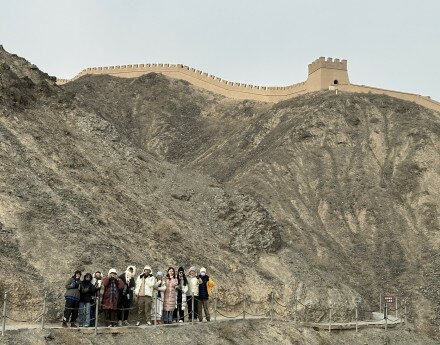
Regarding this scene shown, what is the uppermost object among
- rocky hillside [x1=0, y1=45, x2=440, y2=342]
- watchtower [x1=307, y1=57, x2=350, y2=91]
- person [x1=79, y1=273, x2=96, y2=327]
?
watchtower [x1=307, y1=57, x2=350, y2=91]

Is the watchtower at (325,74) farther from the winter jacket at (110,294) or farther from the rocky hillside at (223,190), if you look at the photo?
the winter jacket at (110,294)

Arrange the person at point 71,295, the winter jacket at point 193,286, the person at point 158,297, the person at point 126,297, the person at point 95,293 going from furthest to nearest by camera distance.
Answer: the winter jacket at point 193,286 < the person at point 158,297 < the person at point 126,297 < the person at point 95,293 < the person at point 71,295

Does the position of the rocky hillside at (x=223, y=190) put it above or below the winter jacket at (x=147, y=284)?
above

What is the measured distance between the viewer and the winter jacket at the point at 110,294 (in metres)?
15.0

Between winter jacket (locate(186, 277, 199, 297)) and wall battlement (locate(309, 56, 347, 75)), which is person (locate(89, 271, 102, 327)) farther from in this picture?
wall battlement (locate(309, 56, 347, 75))

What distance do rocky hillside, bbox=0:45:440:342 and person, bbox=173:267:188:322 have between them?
8.73ft

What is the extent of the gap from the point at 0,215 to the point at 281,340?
8793 mm

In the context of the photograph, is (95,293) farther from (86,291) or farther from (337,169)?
(337,169)

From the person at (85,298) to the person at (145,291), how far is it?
137 cm

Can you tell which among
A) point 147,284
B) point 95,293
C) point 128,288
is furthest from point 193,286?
point 95,293

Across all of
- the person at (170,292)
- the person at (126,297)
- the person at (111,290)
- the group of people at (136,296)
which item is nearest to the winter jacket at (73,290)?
the group of people at (136,296)

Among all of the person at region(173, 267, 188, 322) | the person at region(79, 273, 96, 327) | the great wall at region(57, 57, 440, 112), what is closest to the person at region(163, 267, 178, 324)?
the person at region(173, 267, 188, 322)

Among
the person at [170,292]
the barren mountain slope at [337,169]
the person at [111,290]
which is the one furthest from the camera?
the barren mountain slope at [337,169]

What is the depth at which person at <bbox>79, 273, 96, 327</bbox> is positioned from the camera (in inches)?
577
